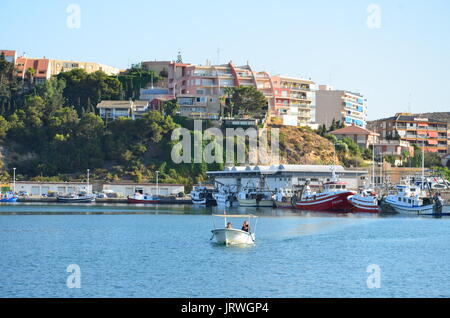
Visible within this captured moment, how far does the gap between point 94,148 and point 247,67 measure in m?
42.8

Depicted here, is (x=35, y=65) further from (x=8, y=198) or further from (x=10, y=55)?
(x=8, y=198)

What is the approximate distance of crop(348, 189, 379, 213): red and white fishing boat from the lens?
10568 cm

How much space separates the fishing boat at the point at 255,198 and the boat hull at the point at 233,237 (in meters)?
62.4

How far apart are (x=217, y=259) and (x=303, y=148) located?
10022 centimetres

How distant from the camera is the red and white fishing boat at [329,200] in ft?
354

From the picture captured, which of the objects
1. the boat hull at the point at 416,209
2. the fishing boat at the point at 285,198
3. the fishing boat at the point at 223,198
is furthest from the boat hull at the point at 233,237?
the fishing boat at the point at 223,198

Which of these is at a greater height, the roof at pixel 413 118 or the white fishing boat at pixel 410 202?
the roof at pixel 413 118

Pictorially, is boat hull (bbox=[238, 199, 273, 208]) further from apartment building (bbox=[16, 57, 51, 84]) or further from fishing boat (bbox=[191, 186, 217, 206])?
apartment building (bbox=[16, 57, 51, 84])

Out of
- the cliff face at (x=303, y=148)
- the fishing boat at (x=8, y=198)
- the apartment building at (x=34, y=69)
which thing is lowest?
the fishing boat at (x=8, y=198)

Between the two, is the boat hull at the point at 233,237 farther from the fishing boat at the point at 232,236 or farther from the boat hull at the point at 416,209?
the boat hull at the point at 416,209

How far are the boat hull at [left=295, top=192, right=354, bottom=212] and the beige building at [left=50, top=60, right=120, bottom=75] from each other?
264ft

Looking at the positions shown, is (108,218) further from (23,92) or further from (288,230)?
(23,92)

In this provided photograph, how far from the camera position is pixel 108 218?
9125 cm
